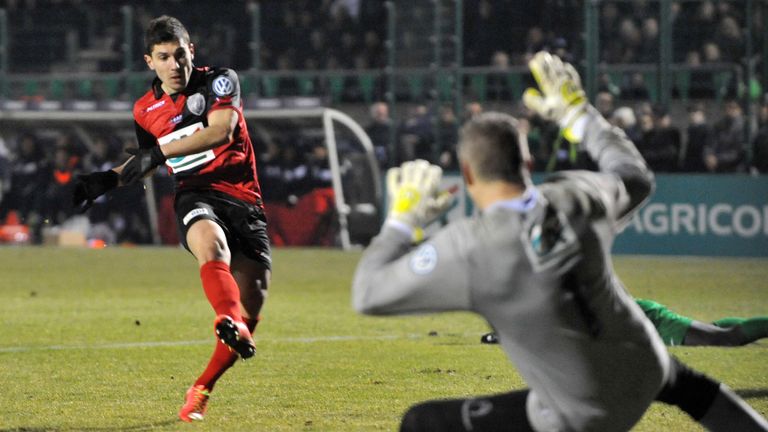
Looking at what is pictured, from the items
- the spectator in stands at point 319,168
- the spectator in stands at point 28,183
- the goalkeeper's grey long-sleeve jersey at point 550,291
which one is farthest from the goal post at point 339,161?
the goalkeeper's grey long-sleeve jersey at point 550,291

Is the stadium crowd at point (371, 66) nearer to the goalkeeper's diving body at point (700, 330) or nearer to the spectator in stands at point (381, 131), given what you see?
the spectator in stands at point (381, 131)

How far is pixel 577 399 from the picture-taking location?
14.9ft

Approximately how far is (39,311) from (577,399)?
10.4 meters

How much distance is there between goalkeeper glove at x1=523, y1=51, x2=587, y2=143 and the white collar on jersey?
1.58 feet

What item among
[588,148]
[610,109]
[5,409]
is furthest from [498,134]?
[610,109]

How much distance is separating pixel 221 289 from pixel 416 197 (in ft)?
9.64

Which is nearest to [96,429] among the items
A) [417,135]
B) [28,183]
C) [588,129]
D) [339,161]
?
[588,129]

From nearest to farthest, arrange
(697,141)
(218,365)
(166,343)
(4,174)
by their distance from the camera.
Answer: (218,365), (166,343), (697,141), (4,174)

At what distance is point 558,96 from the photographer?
4.84 meters

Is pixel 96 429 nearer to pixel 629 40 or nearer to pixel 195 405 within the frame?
pixel 195 405

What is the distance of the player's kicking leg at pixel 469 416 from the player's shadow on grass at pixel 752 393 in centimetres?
371

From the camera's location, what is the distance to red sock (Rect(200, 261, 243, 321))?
7141 millimetres

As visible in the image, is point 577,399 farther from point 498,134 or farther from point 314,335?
point 314,335

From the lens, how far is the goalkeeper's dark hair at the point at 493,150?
4293 mm
